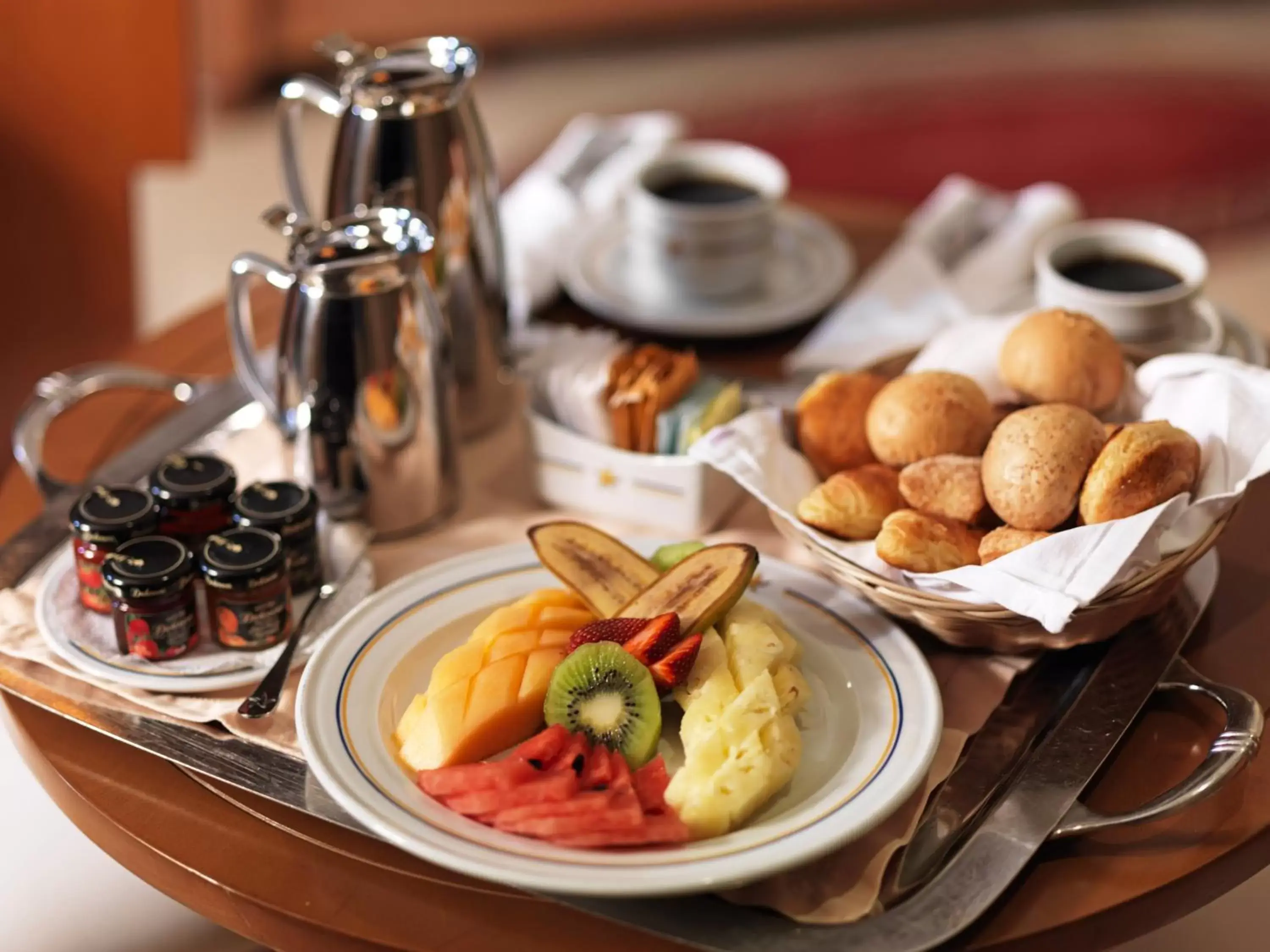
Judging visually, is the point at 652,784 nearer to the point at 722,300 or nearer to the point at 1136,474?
the point at 1136,474

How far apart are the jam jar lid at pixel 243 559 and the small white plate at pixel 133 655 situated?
4 centimetres

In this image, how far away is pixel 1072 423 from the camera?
0.82m

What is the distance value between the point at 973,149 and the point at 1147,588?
2.55 metres

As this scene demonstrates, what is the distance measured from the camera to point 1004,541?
2.63 feet

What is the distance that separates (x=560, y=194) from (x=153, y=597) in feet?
2.32

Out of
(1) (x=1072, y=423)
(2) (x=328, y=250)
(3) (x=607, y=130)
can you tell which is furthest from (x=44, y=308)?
(1) (x=1072, y=423)

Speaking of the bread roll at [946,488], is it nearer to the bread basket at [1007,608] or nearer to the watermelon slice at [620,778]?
the bread basket at [1007,608]

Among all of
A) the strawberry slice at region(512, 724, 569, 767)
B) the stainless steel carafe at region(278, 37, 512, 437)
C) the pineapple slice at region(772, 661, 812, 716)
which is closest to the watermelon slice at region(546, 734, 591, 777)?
the strawberry slice at region(512, 724, 569, 767)

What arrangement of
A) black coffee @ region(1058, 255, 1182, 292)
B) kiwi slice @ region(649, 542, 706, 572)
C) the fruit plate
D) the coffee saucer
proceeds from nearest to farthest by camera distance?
the fruit plate
kiwi slice @ region(649, 542, 706, 572)
black coffee @ region(1058, 255, 1182, 292)
the coffee saucer

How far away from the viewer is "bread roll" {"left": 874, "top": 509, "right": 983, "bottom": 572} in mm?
792

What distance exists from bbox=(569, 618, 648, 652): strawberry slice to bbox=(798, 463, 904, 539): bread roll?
0.13 m

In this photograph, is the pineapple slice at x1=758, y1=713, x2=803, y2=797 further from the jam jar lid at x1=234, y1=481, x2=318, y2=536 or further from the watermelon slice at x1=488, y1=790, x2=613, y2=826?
the jam jar lid at x1=234, y1=481, x2=318, y2=536

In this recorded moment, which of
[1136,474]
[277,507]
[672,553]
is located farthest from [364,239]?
[1136,474]

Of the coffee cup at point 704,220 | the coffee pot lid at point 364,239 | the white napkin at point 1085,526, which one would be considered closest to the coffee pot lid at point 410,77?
the coffee pot lid at point 364,239
